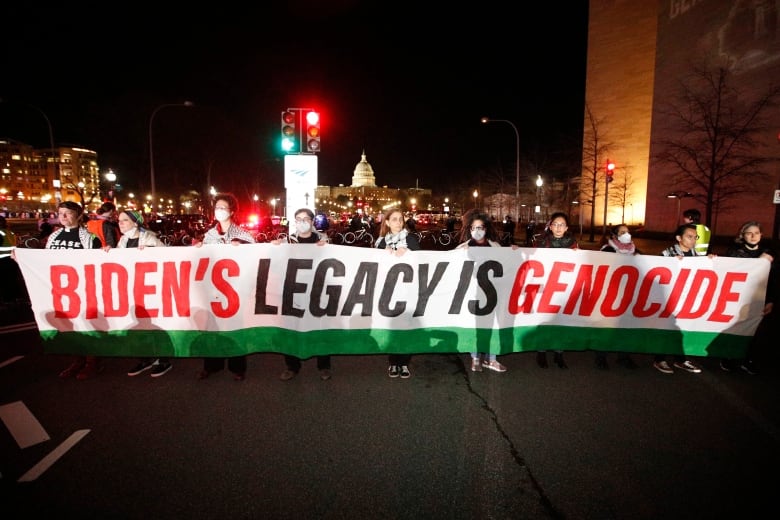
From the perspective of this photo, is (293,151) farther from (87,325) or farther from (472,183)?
(472,183)

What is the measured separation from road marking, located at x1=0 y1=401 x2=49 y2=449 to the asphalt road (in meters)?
0.02

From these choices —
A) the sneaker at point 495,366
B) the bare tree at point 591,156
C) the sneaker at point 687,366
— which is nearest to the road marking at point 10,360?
the sneaker at point 495,366

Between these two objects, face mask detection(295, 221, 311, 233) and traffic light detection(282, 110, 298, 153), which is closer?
face mask detection(295, 221, 311, 233)

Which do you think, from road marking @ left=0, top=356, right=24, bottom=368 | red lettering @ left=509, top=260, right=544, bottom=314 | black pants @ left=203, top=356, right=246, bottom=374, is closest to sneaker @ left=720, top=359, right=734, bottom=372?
red lettering @ left=509, top=260, right=544, bottom=314

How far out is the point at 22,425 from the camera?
4023mm

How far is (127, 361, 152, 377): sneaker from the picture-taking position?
209 inches

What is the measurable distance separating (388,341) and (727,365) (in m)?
4.32

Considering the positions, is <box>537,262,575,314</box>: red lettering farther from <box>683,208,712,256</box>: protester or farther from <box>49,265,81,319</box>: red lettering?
<box>49,265,81,319</box>: red lettering

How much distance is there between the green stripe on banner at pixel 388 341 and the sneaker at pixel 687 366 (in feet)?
0.54

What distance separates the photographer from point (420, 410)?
4.37 m

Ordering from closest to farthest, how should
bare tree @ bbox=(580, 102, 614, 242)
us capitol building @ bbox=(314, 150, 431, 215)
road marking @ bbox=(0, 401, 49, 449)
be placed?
road marking @ bbox=(0, 401, 49, 449)
bare tree @ bbox=(580, 102, 614, 242)
us capitol building @ bbox=(314, 150, 431, 215)

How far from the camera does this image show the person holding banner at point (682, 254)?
5465 millimetres

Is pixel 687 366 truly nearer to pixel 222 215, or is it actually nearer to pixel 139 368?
pixel 222 215

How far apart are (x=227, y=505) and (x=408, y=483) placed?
1.25 m
